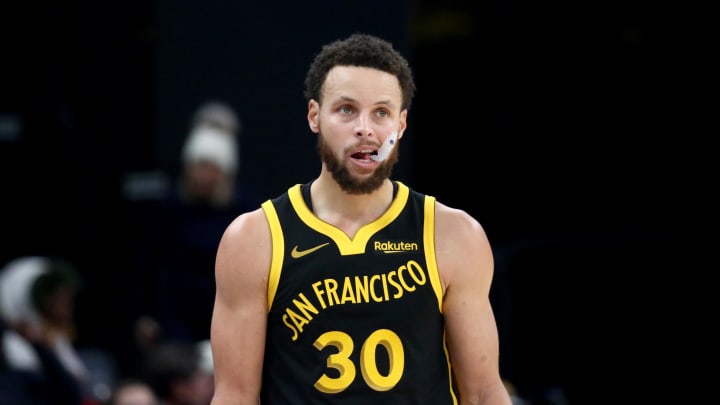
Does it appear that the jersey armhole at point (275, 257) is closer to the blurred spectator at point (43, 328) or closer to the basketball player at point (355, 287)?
the basketball player at point (355, 287)

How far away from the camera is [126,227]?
9.85 meters

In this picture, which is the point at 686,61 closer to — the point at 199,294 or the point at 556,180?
the point at 556,180

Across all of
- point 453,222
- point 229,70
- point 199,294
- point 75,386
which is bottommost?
point 75,386

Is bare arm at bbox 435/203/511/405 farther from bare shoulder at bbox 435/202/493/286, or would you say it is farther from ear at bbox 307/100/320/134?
ear at bbox 307/100/320/134

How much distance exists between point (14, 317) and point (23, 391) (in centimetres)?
124

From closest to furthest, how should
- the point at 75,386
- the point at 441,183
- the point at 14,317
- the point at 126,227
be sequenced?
the point at 75,386
the point at 14,317
the point at 126,227
the point at 441,183

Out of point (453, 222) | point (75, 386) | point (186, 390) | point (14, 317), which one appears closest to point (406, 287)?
point (453, 222)

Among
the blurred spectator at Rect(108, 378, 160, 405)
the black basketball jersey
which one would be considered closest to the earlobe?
the black basketball jersey

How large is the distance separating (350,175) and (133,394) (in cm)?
341

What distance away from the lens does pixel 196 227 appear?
7672mm

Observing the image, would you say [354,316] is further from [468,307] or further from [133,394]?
[133,394]

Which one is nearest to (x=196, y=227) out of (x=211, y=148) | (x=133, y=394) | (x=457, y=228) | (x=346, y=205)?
(x=211, y=148)

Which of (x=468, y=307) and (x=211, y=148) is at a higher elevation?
(x=211, y=148)

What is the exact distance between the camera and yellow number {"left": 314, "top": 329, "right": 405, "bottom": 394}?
3881 millimetres
